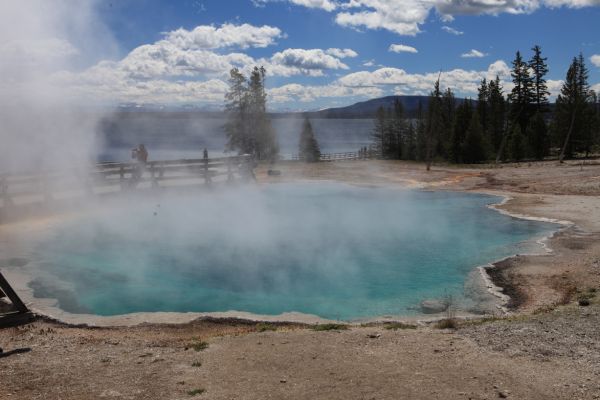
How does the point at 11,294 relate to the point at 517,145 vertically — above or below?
below

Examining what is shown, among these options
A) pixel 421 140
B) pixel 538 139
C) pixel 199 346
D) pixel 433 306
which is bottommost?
pixel 433 306

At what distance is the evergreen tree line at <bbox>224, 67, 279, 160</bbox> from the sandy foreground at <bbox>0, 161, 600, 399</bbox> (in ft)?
115

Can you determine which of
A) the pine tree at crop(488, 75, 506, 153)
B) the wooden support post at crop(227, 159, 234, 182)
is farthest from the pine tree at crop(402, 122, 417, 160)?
the wooden support post at crop(227, 159, 234, 182)

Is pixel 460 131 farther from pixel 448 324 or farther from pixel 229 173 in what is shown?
pixel 448 324

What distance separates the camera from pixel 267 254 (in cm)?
1416

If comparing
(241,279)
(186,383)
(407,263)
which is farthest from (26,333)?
(407,263)

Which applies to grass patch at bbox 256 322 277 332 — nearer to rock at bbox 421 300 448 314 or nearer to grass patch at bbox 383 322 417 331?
grass patch at bbox 383 322 417 331

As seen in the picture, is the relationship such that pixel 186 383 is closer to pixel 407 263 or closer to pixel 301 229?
pixel 407 263

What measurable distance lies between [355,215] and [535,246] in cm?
723

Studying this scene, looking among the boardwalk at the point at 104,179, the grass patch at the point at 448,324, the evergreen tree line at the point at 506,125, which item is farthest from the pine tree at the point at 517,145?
the grass patch at the point at 448,324

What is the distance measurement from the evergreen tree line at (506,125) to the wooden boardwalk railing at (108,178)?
1570 centimetres

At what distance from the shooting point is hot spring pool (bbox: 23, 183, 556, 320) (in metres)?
10.7

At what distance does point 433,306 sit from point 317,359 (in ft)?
13.1

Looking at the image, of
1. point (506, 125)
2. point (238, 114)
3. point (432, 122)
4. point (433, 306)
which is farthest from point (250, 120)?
point (433, 306)
